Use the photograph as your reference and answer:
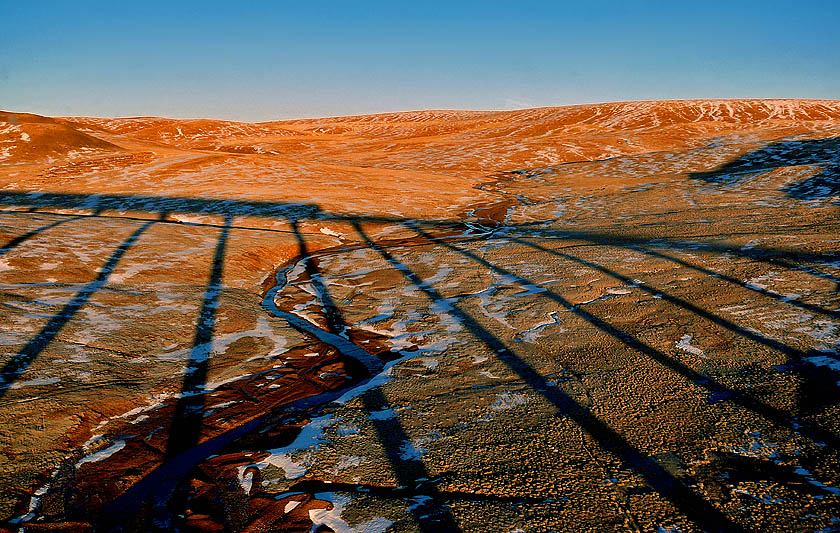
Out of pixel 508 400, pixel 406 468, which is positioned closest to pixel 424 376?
pixel 508 400

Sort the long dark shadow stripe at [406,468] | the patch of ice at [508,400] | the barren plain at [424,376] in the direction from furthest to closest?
the patch of ice at [508,400] < the barren plain at [424,376] < the long dark shadow stripe at [406,468]

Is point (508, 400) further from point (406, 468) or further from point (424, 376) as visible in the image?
point (406, 468)

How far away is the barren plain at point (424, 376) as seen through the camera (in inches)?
132

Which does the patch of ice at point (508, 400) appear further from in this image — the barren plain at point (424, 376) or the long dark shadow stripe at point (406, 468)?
the long dark shadow stripe at point (406, 468)

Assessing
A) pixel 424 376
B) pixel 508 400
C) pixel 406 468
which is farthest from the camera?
pixel 424 376

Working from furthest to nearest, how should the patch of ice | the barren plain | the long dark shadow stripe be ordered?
1. the patch of ice
2. the barren plain
3. the long dark shadow stripe

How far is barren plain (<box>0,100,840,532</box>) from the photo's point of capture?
11.0 ft

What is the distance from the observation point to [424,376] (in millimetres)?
5402

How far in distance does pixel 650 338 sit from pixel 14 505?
6.02 metres

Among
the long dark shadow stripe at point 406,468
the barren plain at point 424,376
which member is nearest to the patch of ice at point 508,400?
the barren plain at point 424,376

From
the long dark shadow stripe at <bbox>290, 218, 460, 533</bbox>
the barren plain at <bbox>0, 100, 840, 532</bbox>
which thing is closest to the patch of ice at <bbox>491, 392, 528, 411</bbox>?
the barren plain at <bbox>0, 100, 840, 532</bbox>

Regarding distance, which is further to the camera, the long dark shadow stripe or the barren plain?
the barren plain

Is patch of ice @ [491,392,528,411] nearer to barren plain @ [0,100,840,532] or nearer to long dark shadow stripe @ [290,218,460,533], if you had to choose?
barren plain @ [0,100,840,532]

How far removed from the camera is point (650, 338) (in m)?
5.84
